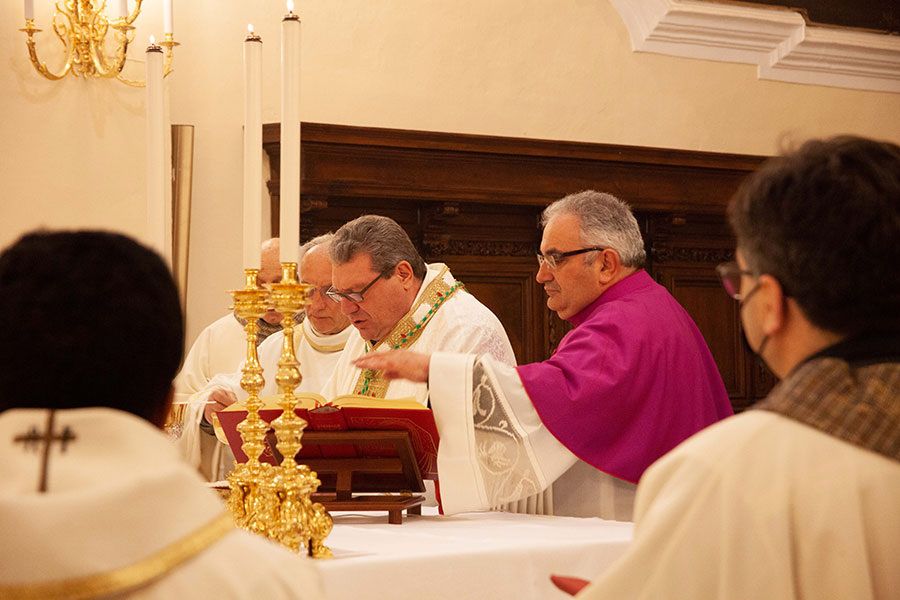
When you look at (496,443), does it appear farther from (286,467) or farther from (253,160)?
(253,160)

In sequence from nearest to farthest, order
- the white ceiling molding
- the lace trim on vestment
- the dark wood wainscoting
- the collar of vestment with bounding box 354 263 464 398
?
the lace trim on vestment → the collar of vestment with bounding box 354 263 464 398 → the dark wood wainscoting → the white ceiling molding

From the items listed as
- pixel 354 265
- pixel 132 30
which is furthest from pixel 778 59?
pixel 354 265

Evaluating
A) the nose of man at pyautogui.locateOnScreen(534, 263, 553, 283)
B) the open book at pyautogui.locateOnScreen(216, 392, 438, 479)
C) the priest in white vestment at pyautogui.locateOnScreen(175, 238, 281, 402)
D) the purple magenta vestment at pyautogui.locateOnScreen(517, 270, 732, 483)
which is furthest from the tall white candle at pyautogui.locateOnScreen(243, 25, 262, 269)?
the priest in white vestment at pyautogui.locateOnScreen(175, 238, 281, 402)

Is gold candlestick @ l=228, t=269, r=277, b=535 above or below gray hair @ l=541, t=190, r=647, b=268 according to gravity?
below

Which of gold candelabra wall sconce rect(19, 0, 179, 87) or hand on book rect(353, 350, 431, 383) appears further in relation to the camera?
gold candelabra wall sconce rect(19, 0, 179, 87)

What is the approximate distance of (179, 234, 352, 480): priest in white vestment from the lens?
17.0ft

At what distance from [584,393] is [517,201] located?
4204 millimetres

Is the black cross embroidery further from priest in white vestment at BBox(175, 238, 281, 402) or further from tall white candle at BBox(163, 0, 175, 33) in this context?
tall white candle at BBox(163, 0, 175, 33)

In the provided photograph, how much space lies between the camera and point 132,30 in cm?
631

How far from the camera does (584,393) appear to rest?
3311 millimetres

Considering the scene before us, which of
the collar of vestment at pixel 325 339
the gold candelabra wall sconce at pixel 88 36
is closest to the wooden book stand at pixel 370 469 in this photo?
the collar of vestment at pixel 325 339

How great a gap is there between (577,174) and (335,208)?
5.73 feet

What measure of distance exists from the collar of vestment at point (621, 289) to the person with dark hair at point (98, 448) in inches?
102

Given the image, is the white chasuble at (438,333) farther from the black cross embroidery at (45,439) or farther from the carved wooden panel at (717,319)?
the carved wooden panel at (717,319)
